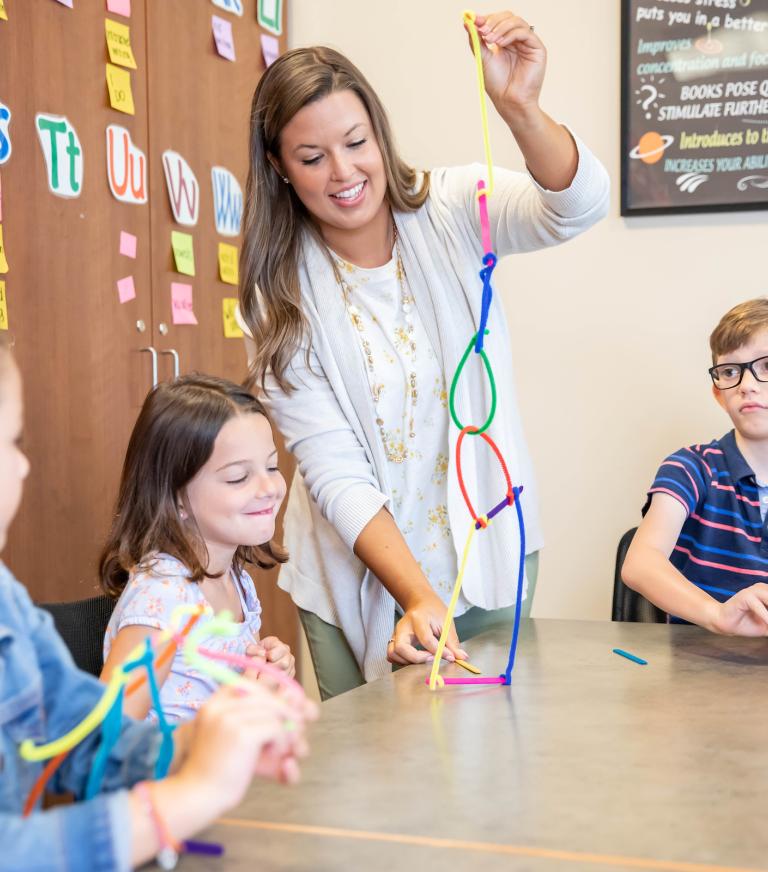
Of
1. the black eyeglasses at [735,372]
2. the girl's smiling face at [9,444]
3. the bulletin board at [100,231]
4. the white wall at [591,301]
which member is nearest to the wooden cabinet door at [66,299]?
the bulletin board at [100,231]

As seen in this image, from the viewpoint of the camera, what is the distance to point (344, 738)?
102 centimetres

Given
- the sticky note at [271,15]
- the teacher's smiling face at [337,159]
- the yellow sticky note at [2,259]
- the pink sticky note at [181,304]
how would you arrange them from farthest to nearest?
the sticky note at [271,15] → the pink sticky note at [181,304] → the yellow sticky note at [2,259] → the teacher's smiling face at [337,159]

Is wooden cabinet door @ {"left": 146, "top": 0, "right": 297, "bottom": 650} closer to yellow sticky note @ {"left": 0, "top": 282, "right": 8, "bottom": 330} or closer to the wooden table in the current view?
yellow sticky note @ {"left": 0, "top": 282, "right": 8, "bottom": 330}

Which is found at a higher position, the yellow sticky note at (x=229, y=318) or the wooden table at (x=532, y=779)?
the yellow sticky note at (x=229, y=318)

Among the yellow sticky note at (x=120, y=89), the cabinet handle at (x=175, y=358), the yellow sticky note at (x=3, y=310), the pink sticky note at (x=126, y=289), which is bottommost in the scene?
the cabinet handle at (x=175, y=358)

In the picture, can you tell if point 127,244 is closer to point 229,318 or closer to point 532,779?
point 229,318

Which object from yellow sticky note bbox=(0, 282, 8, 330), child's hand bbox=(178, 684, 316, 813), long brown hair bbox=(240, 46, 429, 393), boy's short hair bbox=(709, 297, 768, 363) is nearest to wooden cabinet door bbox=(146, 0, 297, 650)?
yellow sticky note bbox=(0, 282, 8, 330)

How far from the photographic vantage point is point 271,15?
9.56ft

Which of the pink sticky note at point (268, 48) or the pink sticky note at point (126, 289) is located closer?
the pink sticky note at point (126, 289)

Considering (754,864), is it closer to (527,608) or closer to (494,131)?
(527,608)

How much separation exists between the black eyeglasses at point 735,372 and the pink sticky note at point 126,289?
119cm

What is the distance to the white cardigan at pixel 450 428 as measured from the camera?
5.20 ft

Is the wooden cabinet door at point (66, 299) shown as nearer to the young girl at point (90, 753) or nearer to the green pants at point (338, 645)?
the green pants at point (338, 645)

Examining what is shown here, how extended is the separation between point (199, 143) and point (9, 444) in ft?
6.43
